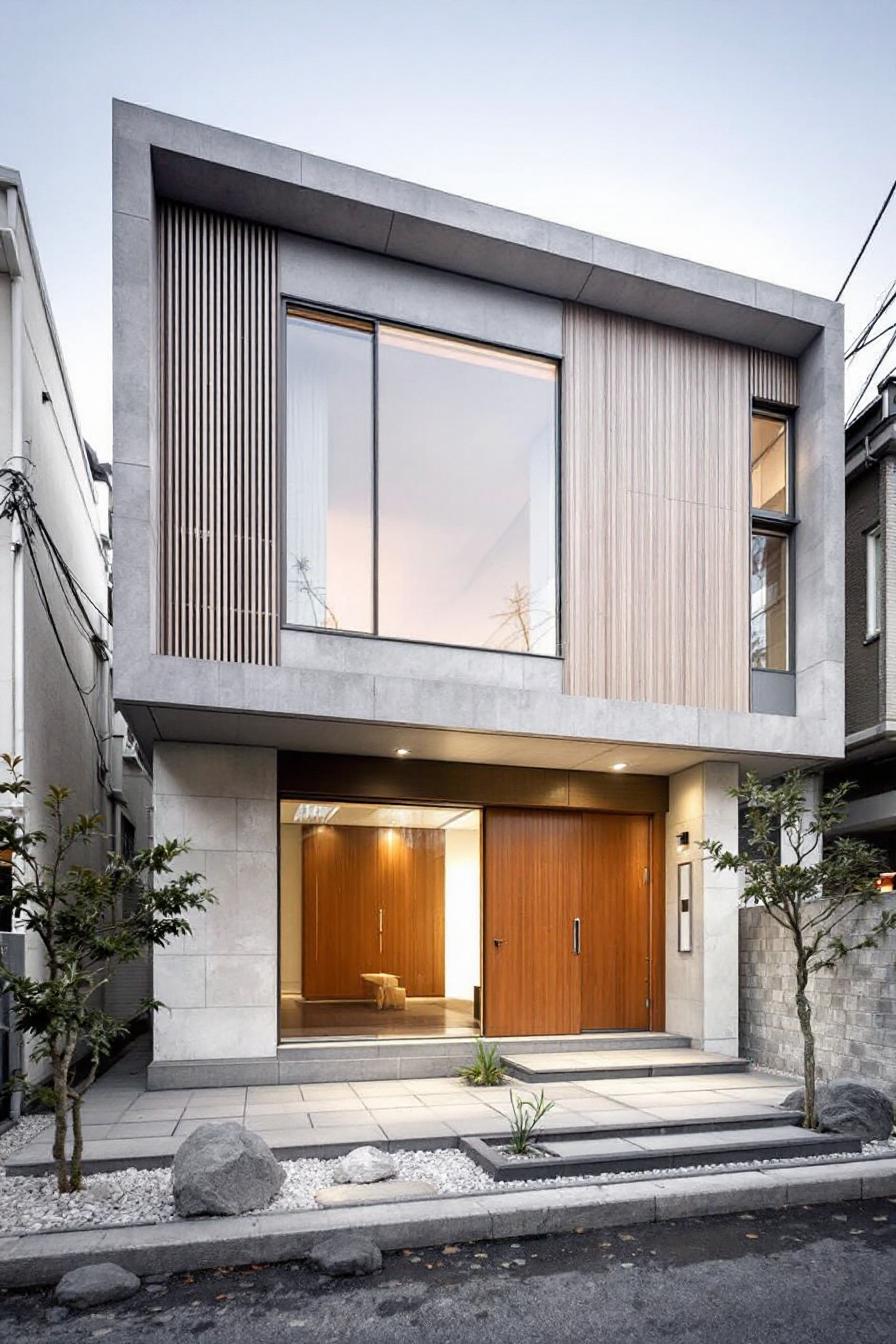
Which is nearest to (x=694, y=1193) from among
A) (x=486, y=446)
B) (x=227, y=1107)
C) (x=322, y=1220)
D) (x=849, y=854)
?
(x=322, y=1220)

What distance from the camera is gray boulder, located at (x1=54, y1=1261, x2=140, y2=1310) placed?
15.3ft

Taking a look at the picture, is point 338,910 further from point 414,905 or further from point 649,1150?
point 649,1150

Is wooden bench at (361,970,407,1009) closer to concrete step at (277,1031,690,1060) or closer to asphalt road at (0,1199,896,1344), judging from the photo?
concrete step at (277,1031,690,1060)

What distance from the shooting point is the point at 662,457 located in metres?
10.6

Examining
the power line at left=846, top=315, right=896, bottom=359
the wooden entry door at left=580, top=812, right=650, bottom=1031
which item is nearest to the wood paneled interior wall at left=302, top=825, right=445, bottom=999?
the wooden entry door at left=580, top=812, right=650, bottom=1031

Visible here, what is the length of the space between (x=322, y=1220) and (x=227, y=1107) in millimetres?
2984

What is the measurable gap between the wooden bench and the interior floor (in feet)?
0.29

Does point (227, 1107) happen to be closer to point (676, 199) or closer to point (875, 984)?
point (875, 984)

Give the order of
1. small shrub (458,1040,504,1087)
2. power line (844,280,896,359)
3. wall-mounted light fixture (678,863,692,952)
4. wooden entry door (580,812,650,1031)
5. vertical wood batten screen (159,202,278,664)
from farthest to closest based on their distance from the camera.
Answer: power line (844,280,896,359) < wooden entry door (580,812,650,1031) < wall-mounted light fixture (678,863,692,952) < small shrub (458,1040,504,1087) < vertical wood batten screen (159,202,278,664)

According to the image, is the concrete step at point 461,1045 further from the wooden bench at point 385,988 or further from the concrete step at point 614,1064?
the wooden bench at point 385,988

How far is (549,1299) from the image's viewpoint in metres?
4.83

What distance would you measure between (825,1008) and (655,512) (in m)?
5.17

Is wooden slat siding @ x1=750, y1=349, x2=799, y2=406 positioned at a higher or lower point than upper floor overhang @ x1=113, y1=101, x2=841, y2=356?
lower

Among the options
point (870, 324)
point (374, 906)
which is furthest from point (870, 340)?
point (374, 906)
